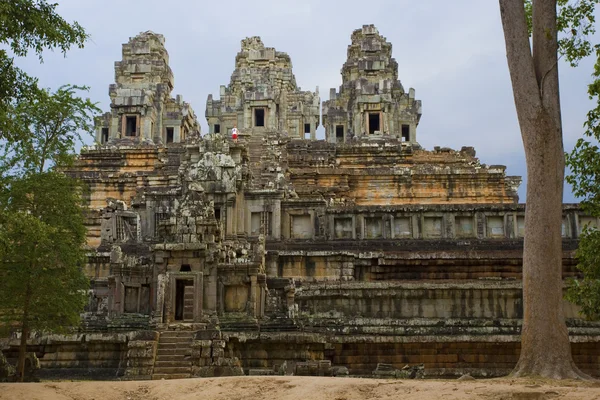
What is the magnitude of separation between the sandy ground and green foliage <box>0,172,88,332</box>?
3.54 m

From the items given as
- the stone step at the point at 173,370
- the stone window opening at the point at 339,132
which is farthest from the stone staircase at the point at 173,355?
the stone window opening at the point at 339,132

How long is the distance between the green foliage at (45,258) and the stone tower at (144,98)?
33710 mm

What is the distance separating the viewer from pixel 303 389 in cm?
1430

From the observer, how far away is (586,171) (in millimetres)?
17062

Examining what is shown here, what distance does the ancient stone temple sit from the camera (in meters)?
21.9

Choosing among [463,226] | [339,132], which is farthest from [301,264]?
[339,132]

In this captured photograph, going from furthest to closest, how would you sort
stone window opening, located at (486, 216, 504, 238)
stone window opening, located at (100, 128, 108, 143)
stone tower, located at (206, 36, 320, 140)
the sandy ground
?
stone window opening, located at (100, 128, 108, 143)
stone tower, located at (206, 36, 320, 140)
stone window opening, located at (486, 216, 504, 238)
the sandy ground

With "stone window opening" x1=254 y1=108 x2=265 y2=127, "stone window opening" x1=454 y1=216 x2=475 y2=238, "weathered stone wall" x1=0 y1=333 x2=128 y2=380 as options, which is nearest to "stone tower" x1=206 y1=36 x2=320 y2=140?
"stone window opening" x1=254 y1=108 x2=265 y2=127

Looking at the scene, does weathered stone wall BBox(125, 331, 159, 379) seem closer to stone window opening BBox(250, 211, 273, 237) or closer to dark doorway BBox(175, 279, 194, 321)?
dark doorway BBox(175, 279, 194, 321)

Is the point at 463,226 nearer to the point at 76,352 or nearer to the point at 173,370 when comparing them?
the point at 173,370

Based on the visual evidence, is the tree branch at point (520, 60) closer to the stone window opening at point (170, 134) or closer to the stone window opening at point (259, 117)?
the stone window opening at point (259, 117)

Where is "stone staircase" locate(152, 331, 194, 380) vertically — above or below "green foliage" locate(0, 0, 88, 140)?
below

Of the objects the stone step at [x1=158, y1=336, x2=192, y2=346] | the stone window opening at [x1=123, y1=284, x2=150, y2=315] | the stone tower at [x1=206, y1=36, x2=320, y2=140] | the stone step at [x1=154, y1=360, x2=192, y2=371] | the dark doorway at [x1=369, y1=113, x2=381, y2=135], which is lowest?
the stone step at [x1=154, y1=360, x2=192, y2=371]

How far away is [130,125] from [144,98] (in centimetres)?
229
